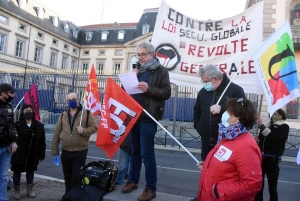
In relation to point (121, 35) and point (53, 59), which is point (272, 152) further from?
point (121, 35)

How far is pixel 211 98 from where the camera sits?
3650 millimetres

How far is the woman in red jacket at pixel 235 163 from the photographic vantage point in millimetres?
2115

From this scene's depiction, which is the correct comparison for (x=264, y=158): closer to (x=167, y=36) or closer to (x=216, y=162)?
(x=216, y=162)

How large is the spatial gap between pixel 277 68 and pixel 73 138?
323cm

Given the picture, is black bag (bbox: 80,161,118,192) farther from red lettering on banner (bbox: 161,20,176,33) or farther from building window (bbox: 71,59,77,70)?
building window (bbox: 71,59,77,70)

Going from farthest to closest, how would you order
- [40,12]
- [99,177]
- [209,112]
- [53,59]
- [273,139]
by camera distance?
[53,59], [40,12], [273,139], [99,177], [209,112]

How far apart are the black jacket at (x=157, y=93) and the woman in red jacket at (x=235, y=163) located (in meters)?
1.40

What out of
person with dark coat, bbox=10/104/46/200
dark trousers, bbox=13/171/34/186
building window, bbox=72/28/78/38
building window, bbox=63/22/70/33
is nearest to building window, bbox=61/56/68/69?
building window, bbox=63/22/70/33

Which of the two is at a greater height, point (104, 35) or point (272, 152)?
point (104, 35)

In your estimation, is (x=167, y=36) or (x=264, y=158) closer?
(x=264, y=158)

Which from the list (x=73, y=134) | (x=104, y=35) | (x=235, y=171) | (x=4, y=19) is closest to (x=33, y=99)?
(x=73, y=134)

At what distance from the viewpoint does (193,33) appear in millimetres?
6078

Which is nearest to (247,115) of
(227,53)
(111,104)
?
(111,104)

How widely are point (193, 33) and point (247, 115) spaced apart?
4.05 m
